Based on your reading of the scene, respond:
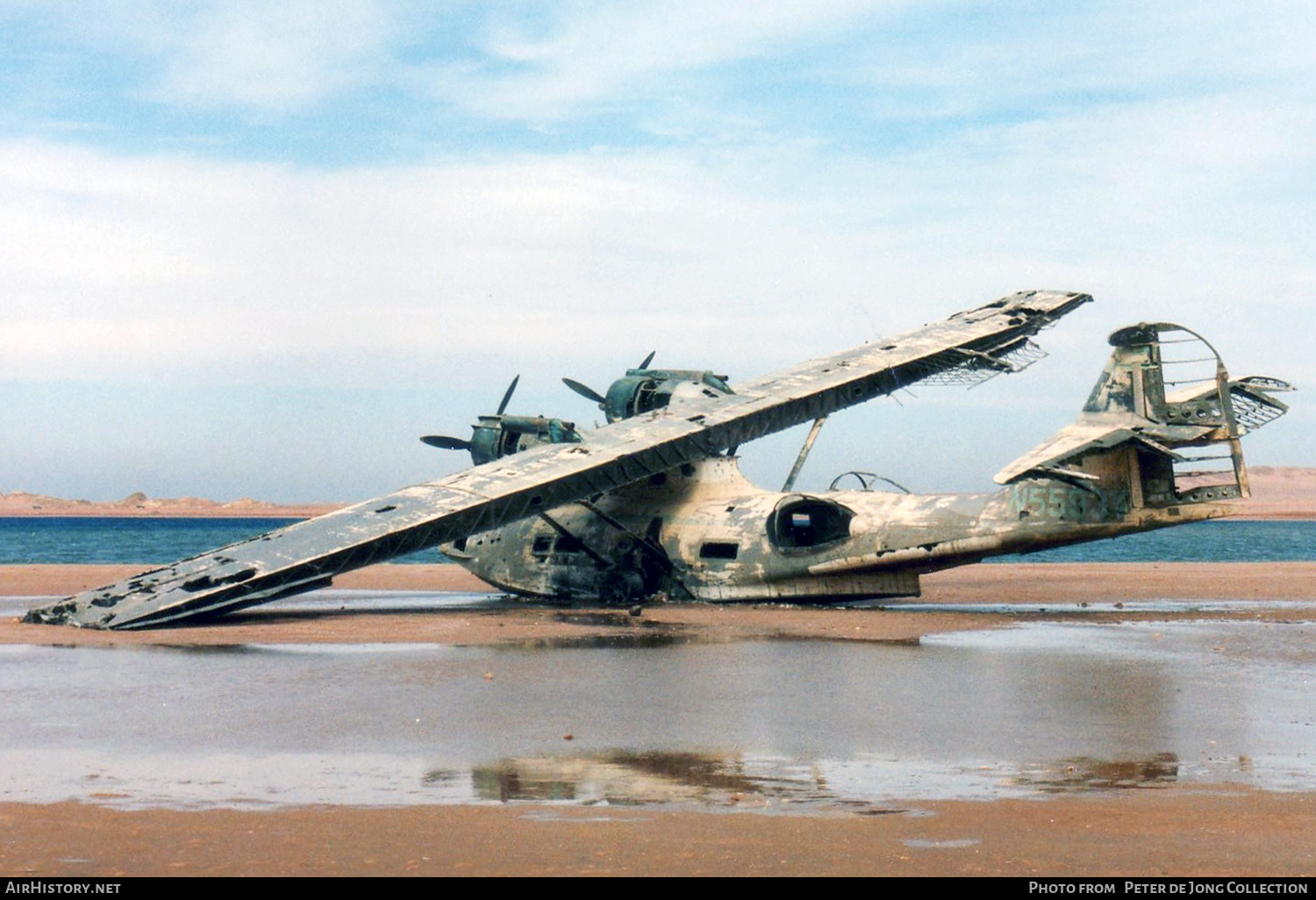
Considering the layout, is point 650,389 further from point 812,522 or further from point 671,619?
point 671,619

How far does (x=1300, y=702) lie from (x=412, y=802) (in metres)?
11.2

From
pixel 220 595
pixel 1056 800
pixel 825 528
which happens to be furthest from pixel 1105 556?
pixel 1056 800

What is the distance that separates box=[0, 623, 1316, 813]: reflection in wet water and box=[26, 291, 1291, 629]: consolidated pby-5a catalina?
4100mm

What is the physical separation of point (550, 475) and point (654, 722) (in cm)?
1403

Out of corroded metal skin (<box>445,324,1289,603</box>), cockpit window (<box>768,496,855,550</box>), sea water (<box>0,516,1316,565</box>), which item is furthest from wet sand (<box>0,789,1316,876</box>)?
sea water (<box>0,516,1316,565</box>)

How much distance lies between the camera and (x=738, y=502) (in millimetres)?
33188

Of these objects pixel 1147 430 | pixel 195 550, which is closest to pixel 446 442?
pixel 1147 430

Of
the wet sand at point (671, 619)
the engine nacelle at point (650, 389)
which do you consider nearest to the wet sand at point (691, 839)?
the wet sand at point (671, 619)

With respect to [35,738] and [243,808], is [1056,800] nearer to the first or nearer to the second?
[243,808]

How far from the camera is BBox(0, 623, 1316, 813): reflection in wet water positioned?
12.3m

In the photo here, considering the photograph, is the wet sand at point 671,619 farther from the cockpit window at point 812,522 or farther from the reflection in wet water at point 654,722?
the reflection in wet water at point 654,722

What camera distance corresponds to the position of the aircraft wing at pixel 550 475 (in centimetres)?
2780

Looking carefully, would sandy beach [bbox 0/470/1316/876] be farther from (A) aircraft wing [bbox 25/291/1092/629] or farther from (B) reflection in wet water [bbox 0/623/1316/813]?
(A) aircraft wing [bbox 25/291/1092/629]

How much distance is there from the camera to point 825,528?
32.3 meters
